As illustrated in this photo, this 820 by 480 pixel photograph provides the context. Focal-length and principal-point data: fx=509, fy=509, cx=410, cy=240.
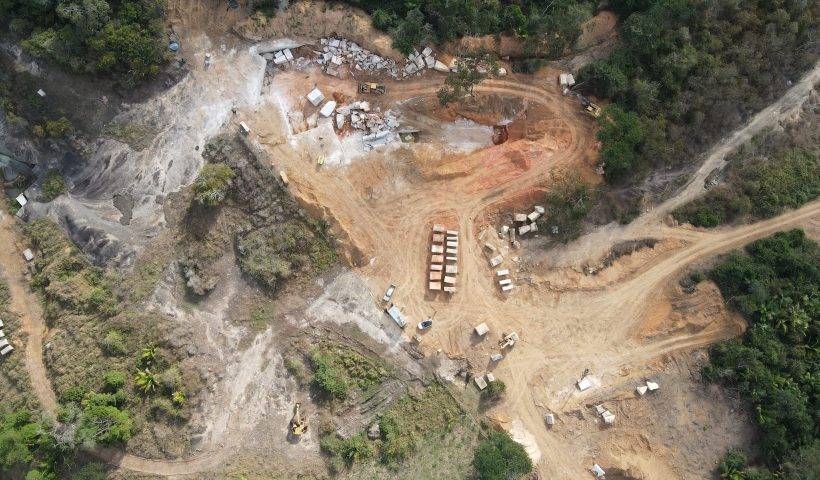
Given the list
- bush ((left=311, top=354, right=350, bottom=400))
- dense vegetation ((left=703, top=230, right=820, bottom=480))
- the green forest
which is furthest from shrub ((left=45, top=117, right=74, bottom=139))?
dense vegetation ((left=703, top=230, right=820, bottom=480))

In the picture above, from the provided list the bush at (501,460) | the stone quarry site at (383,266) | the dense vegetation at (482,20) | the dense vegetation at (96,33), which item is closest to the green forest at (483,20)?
the dense vegetation at (482,20)

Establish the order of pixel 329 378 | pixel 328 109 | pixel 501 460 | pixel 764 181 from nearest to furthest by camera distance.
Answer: pixel 501 460
pixel 329 378
pixel 328 109
pixel 764 181

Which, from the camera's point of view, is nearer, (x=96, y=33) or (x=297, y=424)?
(x=96, y=33)

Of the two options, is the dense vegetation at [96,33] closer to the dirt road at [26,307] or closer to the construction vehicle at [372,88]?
the dirt road at [26,307]

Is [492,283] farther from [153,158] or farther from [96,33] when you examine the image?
[96,33]

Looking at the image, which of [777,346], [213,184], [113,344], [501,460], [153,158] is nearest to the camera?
[501,460]

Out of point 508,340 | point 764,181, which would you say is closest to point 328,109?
point 508,340
